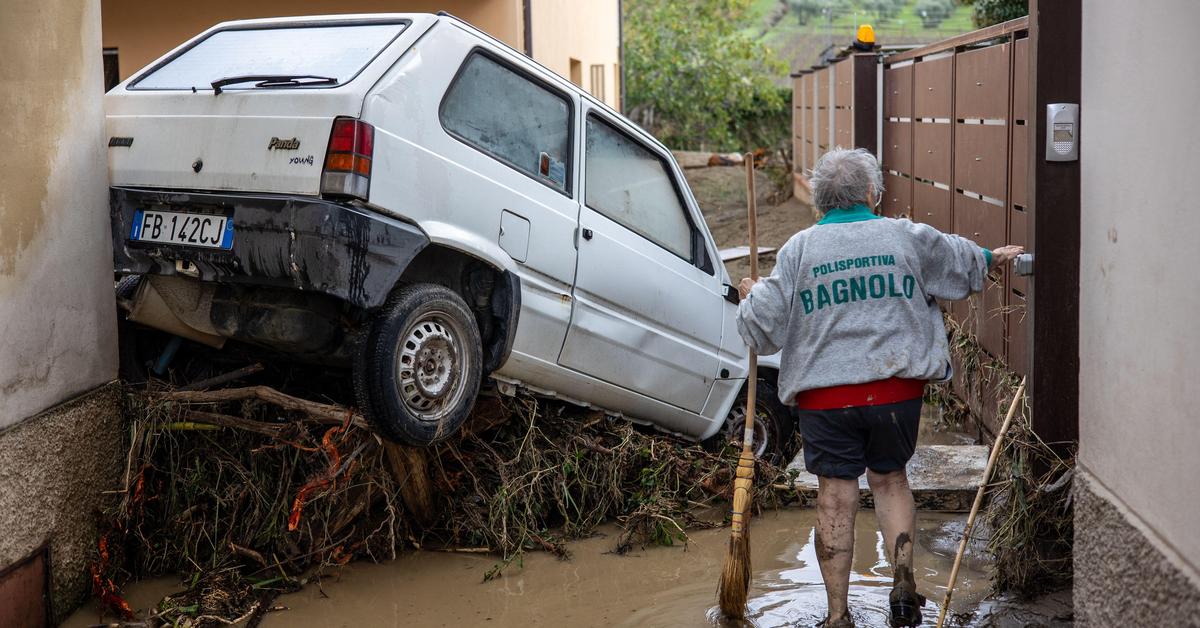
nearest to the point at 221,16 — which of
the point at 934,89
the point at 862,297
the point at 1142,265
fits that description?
the point at 934,89

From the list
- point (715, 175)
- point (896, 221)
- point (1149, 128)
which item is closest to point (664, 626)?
point (896, 221)

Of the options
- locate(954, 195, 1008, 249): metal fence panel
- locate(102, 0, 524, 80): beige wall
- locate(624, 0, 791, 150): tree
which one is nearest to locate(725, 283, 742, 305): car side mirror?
locate(954, 195, 1008, 249): metal fence panel

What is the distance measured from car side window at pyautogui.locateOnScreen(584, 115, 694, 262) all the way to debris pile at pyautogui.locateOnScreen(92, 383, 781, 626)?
3.11ft

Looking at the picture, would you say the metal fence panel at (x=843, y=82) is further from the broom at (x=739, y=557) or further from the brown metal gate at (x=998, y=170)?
the broom at (x=739, y=557)

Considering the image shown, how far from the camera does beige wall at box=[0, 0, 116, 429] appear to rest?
4.15 metres

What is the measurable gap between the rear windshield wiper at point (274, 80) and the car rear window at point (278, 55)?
0.03 metres

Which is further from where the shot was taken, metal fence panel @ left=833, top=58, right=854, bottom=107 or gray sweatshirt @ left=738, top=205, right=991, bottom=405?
metal fence panel @ left=833, top=58, right=854, bottom=107

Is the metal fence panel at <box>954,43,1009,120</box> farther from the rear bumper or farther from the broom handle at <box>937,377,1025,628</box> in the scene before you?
the rear bumper

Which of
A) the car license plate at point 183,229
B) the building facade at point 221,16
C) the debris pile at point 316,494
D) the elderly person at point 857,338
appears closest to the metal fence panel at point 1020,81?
the elderly person at point 857,338

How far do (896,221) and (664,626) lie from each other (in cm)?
171

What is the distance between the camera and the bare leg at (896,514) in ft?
13.5

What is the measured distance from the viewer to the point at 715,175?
66.0 ft

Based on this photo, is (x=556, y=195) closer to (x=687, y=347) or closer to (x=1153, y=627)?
(x=687, y=347)

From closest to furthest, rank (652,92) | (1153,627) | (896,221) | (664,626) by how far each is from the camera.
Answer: (1153,627), (896,221), (664,626), (652,92)
